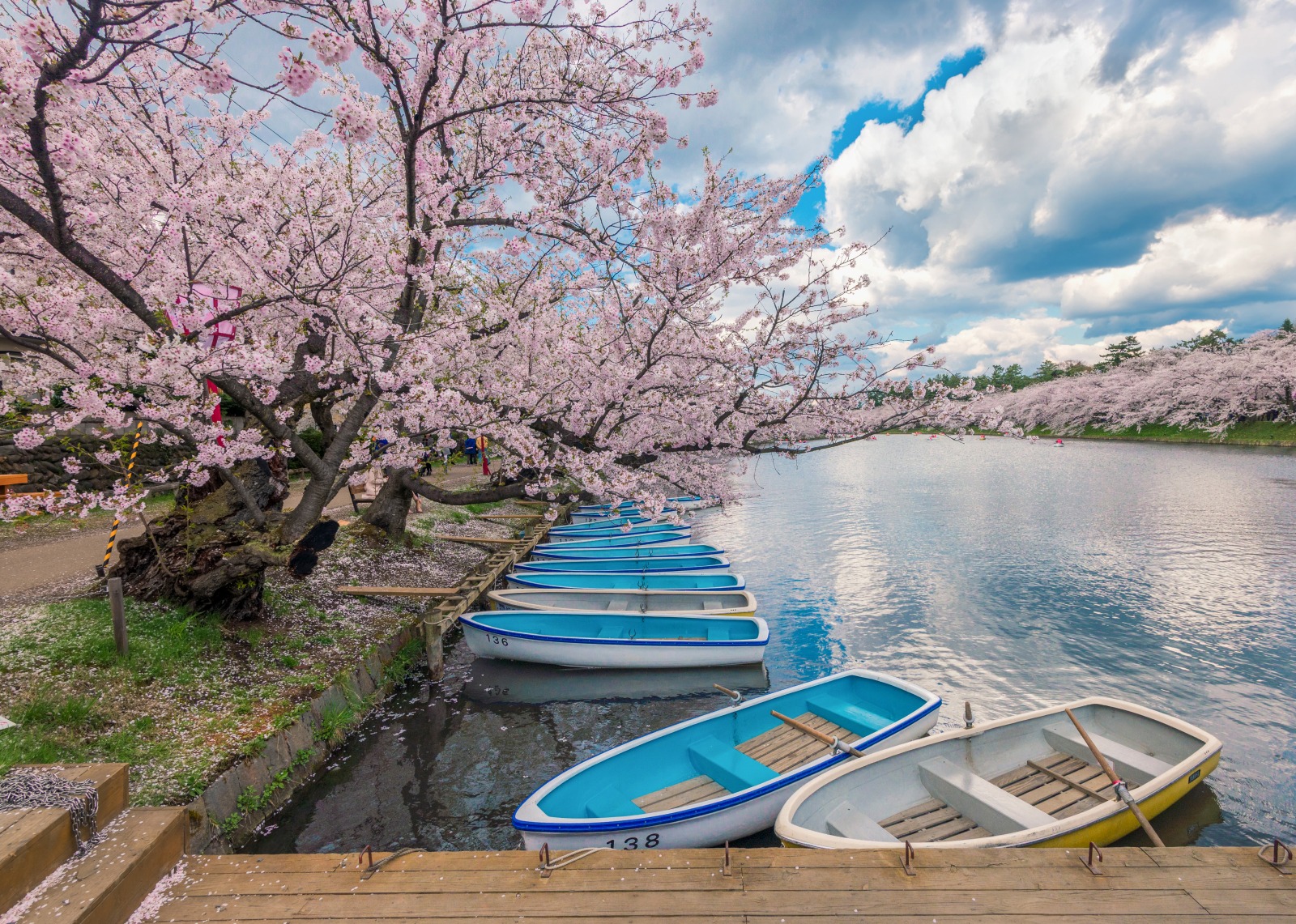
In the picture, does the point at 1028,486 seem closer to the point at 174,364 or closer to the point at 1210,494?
the point at 1210,494

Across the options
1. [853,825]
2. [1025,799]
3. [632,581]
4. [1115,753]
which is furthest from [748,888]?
[632,581]

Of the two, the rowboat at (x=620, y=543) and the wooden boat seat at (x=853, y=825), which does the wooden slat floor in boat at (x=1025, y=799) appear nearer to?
the wooden boat seat at (x=853, y=825)

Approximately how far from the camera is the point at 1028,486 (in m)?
29.2

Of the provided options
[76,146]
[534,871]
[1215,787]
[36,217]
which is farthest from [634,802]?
[76,146]

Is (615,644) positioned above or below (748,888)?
below

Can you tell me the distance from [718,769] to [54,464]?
61.7 feet

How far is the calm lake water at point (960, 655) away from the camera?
648 cm

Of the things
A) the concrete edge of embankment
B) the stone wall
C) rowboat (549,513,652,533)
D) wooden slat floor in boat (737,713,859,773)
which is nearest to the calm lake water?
the concrete edge of embankment

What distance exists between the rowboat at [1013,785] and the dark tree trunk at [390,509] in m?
10.6

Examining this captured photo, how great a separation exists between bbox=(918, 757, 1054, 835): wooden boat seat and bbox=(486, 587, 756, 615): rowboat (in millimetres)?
5460

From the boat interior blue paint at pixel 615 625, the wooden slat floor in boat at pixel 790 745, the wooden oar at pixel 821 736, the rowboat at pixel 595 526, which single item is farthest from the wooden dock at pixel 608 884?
the rowboat at pixel 595 526

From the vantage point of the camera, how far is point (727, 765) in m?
5.86

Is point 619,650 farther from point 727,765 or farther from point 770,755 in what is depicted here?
point 727,765

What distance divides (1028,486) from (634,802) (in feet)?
100
